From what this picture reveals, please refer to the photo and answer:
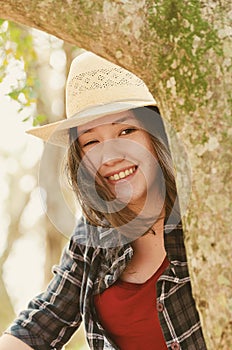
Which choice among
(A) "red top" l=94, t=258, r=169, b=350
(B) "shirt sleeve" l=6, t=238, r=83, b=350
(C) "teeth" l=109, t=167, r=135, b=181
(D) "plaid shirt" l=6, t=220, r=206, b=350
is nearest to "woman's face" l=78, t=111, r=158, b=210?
(C) "teeth" l=109, t=167, r=135, b=181

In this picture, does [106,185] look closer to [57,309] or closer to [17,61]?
[57,309]

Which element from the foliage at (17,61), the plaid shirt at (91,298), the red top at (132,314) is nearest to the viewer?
the plaid shirt at (91,298)

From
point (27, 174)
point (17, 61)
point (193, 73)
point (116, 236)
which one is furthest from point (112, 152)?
point (27, 174)

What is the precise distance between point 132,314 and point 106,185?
0.50m

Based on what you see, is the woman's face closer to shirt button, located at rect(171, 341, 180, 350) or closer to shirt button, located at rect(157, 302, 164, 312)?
shirt button, located at rect(157, 302, 164, 312)

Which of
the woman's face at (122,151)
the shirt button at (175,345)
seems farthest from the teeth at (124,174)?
the shirt button at (175,345)

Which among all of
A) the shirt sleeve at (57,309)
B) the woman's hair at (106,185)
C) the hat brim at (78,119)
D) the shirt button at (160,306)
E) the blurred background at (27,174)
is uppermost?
the hat brim at (78,119)

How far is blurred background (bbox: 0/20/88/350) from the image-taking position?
5.58 metres

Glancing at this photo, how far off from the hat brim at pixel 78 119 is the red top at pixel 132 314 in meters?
0.60

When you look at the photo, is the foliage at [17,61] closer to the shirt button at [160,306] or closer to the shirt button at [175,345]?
the shirt button at [160,306]

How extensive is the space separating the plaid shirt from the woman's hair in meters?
0.09

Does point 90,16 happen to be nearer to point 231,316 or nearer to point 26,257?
point 231,316

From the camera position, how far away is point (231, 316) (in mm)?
1427

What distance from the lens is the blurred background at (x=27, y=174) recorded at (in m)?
5.58
